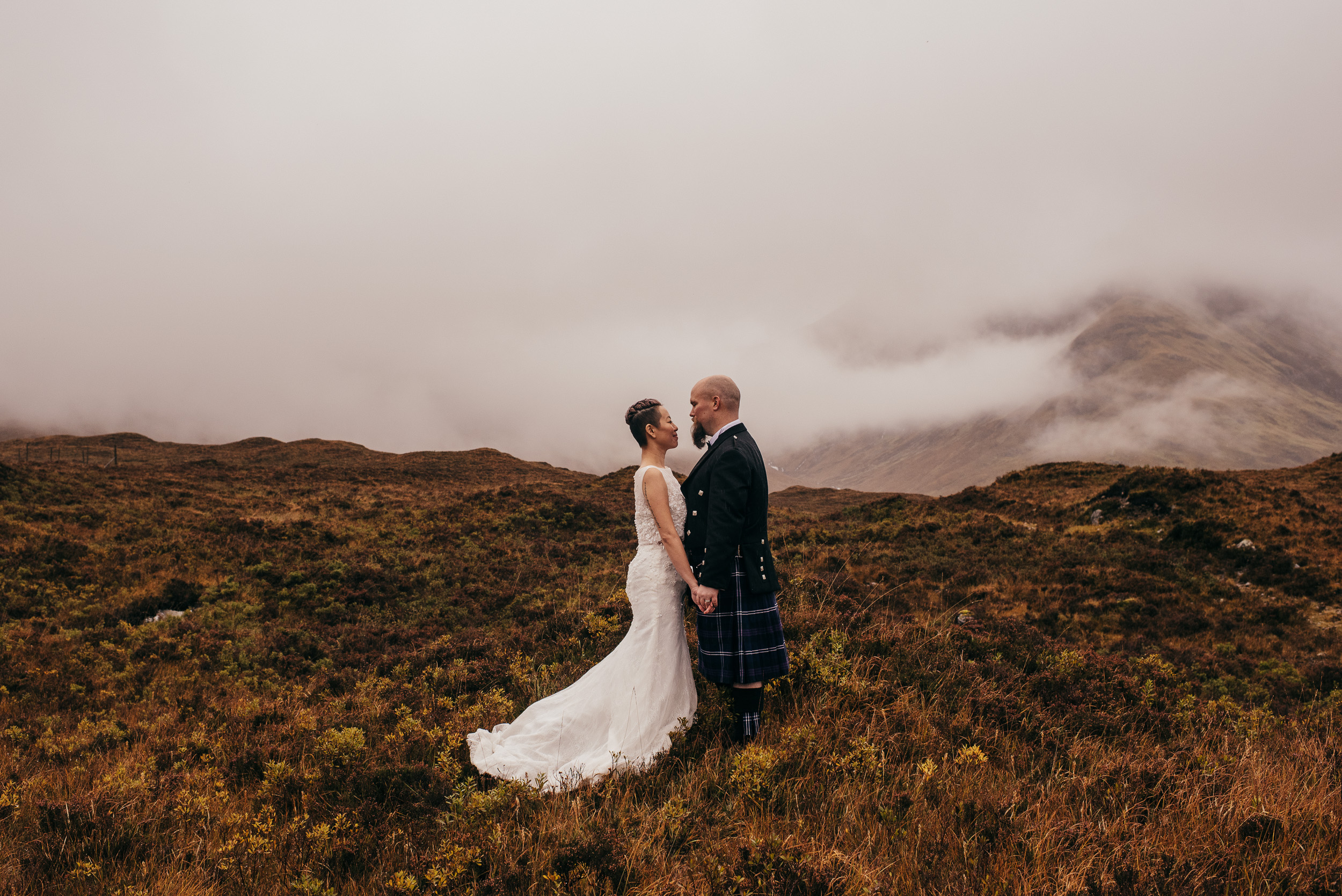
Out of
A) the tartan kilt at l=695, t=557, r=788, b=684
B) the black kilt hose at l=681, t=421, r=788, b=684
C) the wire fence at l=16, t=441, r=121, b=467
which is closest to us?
the black kilt hose at l=681, t=421, r=788, b=684

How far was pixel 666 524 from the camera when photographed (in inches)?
191

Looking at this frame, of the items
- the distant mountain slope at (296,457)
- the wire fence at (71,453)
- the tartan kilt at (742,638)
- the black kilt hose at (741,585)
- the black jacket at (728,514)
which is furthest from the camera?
the wire fence at (71,453)

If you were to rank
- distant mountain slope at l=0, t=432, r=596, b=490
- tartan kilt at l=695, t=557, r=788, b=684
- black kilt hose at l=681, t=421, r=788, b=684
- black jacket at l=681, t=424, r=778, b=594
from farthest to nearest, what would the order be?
distant mountain slope at l=0, t=432, r=596, b=490
tartan kilt at l=695, t=557, r=788, b=684
black kilt hose at l=681, t=421, r=788, b=684
black jacket at l=681, t=424, r=778, b=594

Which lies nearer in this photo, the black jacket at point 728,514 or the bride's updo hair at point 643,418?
the black jacket at point 728,514

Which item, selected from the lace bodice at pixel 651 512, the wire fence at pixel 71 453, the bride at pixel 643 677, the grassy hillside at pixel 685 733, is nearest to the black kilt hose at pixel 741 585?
the lace bodice at pixel 651 512

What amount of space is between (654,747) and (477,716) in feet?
7.69

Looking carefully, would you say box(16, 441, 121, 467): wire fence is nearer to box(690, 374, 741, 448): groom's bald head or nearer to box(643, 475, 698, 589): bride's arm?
box(643, 475, 698, 589): bride's arm

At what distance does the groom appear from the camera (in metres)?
4.76

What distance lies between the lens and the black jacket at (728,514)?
4.56m

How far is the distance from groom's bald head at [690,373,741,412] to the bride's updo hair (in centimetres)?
32

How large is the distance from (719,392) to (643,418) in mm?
649

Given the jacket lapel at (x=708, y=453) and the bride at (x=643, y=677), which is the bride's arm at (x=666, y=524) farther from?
the jacket lapel at (x=708, y=453)

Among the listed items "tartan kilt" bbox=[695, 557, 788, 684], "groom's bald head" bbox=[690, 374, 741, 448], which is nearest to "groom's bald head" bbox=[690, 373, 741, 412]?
"groom's bald head" bbox=[690, 374, 741, 448]

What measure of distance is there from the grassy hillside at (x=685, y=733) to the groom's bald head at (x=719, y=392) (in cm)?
258
